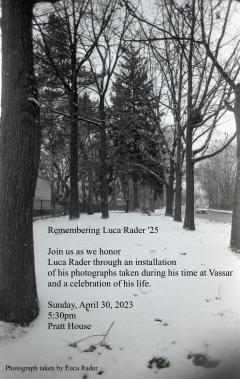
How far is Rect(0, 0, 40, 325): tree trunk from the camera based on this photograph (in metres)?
3.82

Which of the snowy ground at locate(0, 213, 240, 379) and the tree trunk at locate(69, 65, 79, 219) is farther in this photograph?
the tree trunk at locate(69, 65, 79, 219)

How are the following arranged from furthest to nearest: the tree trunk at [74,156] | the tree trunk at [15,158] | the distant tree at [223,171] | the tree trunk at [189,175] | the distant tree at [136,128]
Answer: the distant tree at [223,171] → the distant tree at [136,128] → the tree trunk at [74,156] → the tree trunk at [189,175] → the tree trunk at [15,158]

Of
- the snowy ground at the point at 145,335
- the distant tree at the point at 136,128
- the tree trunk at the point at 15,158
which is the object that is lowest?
the snowy ground at the point at 145,335

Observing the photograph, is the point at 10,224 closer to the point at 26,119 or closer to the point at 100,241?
the point at 26,119

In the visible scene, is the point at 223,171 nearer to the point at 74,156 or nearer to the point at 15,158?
the point at 74,156

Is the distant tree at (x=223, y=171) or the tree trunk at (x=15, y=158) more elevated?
the distant tree at (x=223, y=171)

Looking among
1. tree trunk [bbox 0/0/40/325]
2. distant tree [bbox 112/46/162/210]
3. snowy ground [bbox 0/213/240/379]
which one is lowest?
snowy ground [bbox 0/213/240/379]

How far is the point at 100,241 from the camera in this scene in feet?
20.0

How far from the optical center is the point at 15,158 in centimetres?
384

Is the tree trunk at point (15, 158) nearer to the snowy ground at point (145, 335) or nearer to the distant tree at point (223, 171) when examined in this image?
the snowy ground at point (145, 335)

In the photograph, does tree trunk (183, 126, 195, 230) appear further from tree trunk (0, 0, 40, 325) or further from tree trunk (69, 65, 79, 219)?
tree trunk (0, 0, 40, 325)

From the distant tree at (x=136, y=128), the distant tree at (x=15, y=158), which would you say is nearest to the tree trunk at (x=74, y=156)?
the distant tree at (x=136, y=128)

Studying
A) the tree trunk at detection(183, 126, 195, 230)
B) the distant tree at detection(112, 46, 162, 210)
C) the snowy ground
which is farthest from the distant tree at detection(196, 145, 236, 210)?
the snowy ground

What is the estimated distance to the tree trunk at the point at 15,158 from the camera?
12.5 ft
